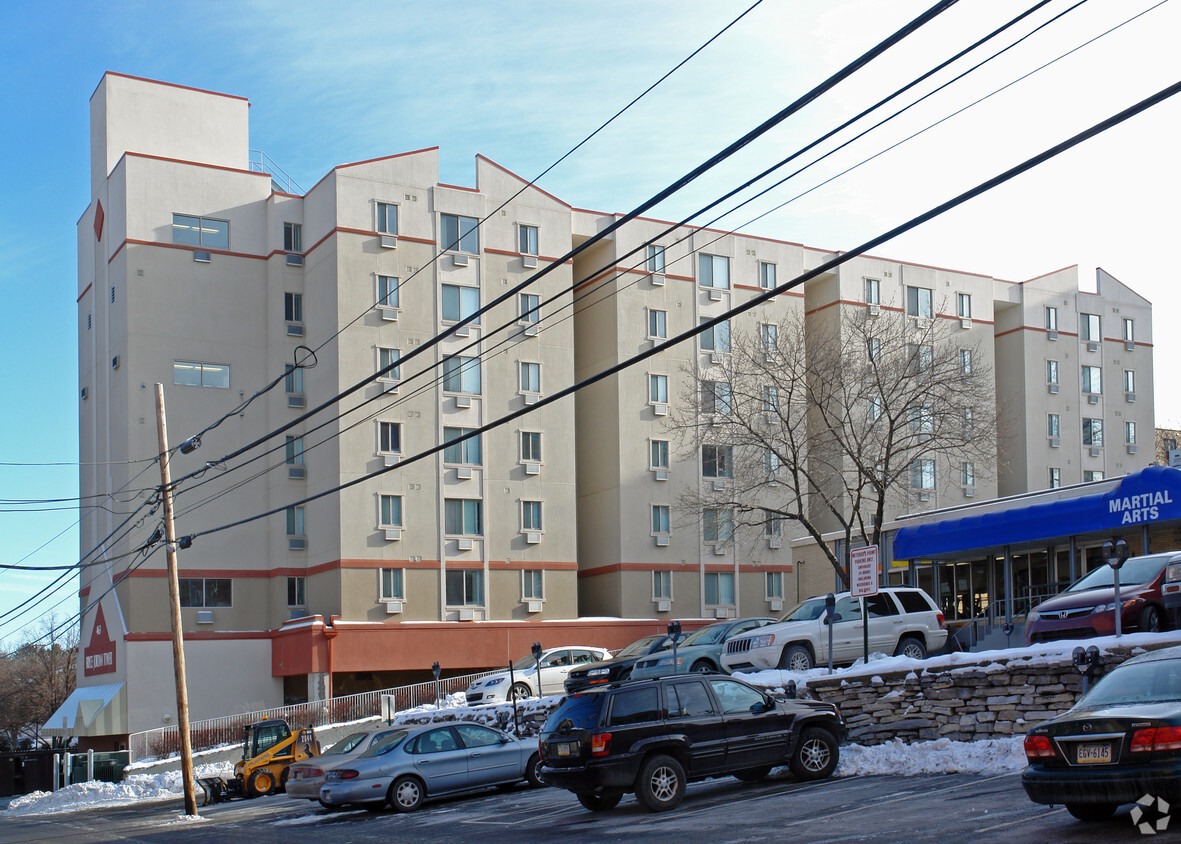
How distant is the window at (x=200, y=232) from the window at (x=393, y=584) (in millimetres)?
15456

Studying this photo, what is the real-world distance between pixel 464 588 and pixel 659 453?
10717 millimetres

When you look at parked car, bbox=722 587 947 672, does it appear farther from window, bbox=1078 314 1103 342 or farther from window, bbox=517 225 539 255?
window, bbox=1078 314 1103 342

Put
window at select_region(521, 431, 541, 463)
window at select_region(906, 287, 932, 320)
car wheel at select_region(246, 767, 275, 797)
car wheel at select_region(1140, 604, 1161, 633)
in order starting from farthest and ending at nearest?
window at select_region(906, 287, 932, 320) < window at select_region(521, 431, 541, 463) < car wheel at select_region(246, 767, 275, 797) < car wheel at select_region(1140, 604, 1161, 633)

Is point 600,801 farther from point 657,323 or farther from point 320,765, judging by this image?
point 657,323

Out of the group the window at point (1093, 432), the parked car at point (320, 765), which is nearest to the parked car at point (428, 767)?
the parked car at point (320, 765)

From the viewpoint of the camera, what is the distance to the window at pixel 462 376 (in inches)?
1984

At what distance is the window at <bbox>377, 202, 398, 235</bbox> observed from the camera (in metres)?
49.9

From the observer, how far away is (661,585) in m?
52.8

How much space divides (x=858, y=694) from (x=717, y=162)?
944cm

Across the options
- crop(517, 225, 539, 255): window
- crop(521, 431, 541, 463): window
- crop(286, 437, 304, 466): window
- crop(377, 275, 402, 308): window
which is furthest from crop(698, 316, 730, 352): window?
crop(286, 437, 304, 466): window

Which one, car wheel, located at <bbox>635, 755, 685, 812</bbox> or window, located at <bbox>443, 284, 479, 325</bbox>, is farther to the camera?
window, located at <bbox>443, 284, 479, 325</bbox>

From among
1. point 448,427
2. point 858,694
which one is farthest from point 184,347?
point 858,694

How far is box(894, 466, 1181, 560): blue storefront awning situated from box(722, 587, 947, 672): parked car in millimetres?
5058

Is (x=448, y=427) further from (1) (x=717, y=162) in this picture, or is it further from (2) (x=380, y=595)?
(1) (x=717, y=162)
